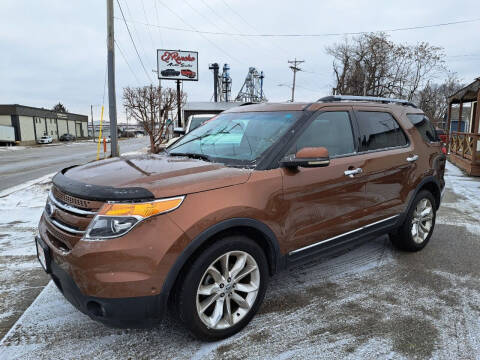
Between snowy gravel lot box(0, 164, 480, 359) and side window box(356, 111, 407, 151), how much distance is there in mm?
1394

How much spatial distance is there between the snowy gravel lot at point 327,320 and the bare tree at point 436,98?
38.8 metres

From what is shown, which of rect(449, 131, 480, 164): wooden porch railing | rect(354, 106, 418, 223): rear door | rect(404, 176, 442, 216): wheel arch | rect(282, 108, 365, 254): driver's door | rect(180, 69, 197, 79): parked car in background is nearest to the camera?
rect(282, 108, 365, 254): driver's door

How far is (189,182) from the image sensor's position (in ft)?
7.66

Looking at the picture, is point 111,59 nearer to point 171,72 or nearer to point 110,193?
point 110,193

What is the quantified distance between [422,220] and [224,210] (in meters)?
3.14

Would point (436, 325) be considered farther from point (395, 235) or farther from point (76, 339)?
point (76, 339)

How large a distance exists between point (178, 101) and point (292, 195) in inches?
924

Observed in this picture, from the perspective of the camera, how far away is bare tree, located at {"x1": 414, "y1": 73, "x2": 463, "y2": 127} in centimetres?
3899

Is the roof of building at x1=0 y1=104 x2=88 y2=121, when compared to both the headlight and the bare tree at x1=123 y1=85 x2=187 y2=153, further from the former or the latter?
the headlight

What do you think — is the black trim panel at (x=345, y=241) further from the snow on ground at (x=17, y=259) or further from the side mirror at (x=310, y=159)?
the snow on ground at (x=17, y=259)

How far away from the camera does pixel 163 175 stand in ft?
7.99

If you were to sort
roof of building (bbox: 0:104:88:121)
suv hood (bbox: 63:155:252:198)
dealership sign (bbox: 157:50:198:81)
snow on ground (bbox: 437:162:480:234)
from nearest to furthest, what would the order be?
suv hood (bbox: 63:155:252:198) < snow on ground (bbox: 437:162:480:234) < dealership sign (bbox: 157:50:198:81) < roof of building (bbox: 0:104:88:121)

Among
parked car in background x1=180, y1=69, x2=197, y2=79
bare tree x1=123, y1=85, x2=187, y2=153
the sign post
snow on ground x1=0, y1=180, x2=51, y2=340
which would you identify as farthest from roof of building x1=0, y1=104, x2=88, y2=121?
snow on ground x1=0, y1=180, x2=51, y2=340

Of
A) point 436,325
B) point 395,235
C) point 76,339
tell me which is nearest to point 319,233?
point 436,325
